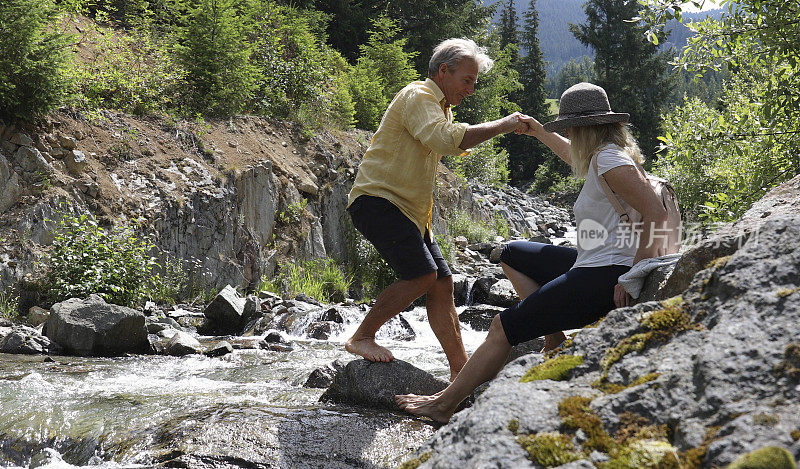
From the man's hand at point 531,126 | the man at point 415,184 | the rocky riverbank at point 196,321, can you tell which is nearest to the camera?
the rocky riverbank at point 196,321

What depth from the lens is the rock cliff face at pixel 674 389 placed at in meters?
1.65

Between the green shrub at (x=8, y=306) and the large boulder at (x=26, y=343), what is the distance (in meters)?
1.01

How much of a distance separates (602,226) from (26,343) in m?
6.38

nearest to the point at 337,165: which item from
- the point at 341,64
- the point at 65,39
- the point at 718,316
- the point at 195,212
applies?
the point at 195,212

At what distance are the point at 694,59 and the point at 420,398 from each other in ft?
18.8

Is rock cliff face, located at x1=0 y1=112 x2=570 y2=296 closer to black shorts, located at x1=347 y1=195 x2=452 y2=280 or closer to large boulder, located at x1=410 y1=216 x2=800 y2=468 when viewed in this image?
black shorts, located at x1=347 y1=195 x2=452 y2=280

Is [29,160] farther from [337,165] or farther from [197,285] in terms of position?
[337,165]

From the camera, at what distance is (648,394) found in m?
1.92

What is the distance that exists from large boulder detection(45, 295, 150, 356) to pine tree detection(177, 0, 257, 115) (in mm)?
6670

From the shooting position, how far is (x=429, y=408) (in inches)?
156

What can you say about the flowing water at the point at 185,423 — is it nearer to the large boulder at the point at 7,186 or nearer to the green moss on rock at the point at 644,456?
the green moss on rock at the point at 644,456

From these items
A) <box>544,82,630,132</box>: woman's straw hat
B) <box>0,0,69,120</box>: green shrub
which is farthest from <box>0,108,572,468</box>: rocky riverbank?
<box>544,82,630,132</box>: woman's straw hat

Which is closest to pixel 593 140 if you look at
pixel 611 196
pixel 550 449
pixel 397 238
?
pixel 611 196

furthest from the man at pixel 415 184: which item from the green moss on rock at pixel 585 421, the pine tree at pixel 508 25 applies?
the pine tree at pixel 508 25
